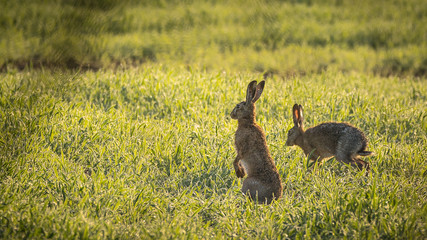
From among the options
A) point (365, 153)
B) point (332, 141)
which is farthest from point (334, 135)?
point (365, 153)

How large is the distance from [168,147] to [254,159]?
41.3 inches

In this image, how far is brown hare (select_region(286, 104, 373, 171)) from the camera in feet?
11.6

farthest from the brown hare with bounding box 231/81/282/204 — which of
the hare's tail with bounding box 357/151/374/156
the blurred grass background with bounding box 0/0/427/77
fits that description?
the blurred grass background with bounding box 0/0/427/77

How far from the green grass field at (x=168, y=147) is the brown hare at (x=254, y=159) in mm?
103

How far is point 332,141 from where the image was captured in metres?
3.62

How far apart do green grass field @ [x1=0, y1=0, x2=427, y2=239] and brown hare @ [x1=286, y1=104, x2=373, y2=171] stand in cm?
15

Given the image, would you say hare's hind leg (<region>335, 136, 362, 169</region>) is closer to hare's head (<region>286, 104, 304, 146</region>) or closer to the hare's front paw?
hare's head (<region>286, 104, 304, 146</region>)

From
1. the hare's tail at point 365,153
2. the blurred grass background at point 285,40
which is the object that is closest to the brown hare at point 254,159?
the hare's tail at point 365,153

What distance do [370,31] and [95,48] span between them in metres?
9.37

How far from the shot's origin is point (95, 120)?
429 cm

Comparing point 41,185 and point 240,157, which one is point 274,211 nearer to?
point 240,157

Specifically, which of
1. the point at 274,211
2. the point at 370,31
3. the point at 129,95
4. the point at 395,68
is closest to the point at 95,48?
the point at 274,211

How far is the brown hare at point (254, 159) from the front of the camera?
10.0 ft

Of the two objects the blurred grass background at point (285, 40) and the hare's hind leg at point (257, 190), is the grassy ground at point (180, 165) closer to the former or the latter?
the hare's hind leg at point (257, 190)
